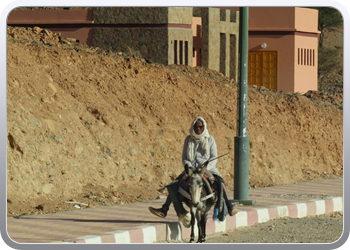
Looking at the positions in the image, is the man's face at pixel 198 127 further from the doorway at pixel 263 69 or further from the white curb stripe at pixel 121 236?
the doorway at pixel 263 69

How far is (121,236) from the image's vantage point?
8945 mm

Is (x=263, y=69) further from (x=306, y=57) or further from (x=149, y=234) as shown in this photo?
(x=149, y=234)

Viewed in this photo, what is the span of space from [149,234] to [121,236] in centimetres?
60

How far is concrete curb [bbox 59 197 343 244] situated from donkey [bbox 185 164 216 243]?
0.47m

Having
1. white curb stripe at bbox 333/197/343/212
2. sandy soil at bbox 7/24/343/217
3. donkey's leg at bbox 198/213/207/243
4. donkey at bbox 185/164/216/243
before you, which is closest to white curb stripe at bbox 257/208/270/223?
white curb stripe at bbox 333/197/343/212

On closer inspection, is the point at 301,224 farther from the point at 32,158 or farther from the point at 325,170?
the point at 325,170

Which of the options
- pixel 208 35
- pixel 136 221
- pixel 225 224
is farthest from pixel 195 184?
pixel 208 35

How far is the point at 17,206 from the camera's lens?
38.4ft

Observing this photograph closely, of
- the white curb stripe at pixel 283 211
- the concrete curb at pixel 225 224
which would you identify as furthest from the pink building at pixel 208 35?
the white curb stripe at pixel 283 211

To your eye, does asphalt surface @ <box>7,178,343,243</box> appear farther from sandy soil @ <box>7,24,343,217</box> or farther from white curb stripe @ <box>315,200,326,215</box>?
sandy soil @ <box>7,24,343,217</box>

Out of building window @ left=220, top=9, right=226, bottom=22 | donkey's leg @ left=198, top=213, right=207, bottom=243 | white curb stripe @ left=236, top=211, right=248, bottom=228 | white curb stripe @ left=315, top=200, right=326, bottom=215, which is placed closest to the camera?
donkey's leg @ left=198, top=213, right=207, bottom=243

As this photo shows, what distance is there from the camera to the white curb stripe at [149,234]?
368 inches

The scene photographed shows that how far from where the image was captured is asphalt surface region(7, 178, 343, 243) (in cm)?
899
